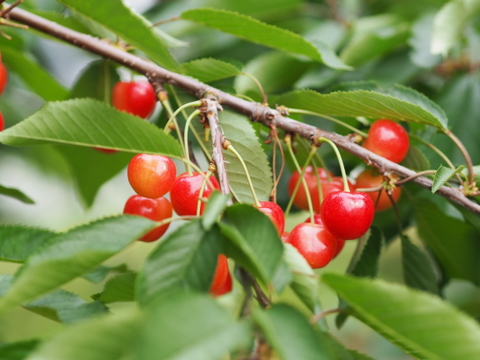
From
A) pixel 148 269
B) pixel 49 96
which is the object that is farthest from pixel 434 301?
pixel 49 96

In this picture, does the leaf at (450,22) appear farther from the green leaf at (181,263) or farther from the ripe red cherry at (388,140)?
the green leaf at (181,263)

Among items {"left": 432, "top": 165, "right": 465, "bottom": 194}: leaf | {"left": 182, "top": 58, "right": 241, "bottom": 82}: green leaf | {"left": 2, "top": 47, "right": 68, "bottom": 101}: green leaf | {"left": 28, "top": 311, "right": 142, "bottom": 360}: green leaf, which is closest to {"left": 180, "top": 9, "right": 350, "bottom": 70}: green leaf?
{"left": 182, "top": 58, "right": 241, "bottom": 82}: green leaf

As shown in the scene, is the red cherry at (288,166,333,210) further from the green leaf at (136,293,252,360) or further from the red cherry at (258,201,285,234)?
the green leaf at (136,293,252,360)

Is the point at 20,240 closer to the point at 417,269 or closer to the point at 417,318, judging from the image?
the point at 417,318

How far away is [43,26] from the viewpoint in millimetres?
971

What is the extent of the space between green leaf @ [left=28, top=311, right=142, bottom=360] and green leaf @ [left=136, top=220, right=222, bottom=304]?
0.19 ft

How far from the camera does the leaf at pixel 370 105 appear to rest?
0.78 m

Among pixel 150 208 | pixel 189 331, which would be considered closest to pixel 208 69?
pixel 150 208

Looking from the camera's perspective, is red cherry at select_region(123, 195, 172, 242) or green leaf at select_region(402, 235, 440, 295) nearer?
red cherry at select_region(123, 195, 172, 242)

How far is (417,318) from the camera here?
454 millimetres

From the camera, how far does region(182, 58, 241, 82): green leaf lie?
3.06 ft

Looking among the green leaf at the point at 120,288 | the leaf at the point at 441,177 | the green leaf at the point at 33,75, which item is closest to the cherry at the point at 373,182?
the leaf at the point at 441,177

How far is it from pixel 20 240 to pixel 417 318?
1.88ft

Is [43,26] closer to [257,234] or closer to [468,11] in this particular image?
[257,234]
